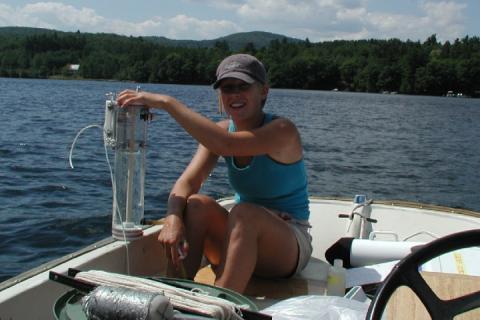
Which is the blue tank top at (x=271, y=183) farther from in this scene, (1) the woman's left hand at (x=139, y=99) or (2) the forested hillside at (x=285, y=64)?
(2) the forested hillside at (x=285, y=64)

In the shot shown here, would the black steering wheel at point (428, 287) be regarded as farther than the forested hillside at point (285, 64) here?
No

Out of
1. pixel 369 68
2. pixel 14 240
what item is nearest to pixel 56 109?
pixel 14 240

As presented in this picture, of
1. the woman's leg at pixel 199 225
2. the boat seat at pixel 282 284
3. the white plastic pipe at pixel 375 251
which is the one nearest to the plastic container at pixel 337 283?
the boat seat at pixel 282 284

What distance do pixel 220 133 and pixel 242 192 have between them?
0.45 metres

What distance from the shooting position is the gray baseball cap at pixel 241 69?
2.92 meters

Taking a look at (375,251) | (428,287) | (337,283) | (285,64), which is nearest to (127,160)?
(337,283)

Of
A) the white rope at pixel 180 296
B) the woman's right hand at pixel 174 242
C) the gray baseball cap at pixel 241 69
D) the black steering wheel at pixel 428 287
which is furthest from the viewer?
the gray baseball cap at pixel 241 69

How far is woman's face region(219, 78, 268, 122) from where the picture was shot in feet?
9.78

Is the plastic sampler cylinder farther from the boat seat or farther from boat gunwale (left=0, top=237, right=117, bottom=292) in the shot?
the boat seat

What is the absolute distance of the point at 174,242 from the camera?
2801 millimetres

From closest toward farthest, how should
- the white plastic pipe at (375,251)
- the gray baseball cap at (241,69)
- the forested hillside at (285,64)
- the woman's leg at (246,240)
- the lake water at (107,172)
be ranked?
the woman's leg at (246,240) → the gray baseball cap at (241,69) → the white plastic pipe at (375,251) → the lake water at (107,172) → the forested hillside at (285,64)

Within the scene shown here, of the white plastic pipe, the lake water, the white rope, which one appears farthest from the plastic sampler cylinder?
the lake water

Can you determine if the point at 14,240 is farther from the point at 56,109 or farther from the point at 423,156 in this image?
the point at 56,109

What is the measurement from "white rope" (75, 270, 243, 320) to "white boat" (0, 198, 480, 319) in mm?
189
